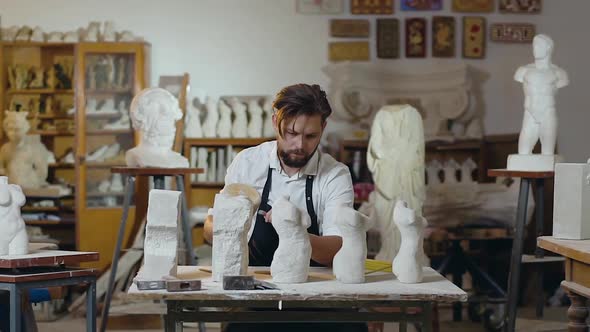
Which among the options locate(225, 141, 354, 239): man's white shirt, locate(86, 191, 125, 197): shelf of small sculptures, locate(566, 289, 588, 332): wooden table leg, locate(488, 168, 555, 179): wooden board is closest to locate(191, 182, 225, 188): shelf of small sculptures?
locate(86, 191, 125, 197): shelf of small sculptures

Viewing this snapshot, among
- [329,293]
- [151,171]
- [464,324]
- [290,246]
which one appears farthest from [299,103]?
[464,324]

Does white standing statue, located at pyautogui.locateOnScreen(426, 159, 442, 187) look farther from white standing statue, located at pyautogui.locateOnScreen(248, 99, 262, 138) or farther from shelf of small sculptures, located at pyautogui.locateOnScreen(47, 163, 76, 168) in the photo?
shelf of small sculptures, located at pyautogui.locateOnScreen(47, 163, 76, 168)

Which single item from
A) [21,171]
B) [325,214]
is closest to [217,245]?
[325,214]

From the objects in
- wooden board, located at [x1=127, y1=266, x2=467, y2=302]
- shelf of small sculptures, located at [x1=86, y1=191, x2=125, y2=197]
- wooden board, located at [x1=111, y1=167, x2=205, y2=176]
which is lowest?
shelf of small sculptures, located at [x1=86, y1=191, x2=125, y2=197]

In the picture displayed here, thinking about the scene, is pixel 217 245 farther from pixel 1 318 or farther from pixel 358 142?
pixel 358 142

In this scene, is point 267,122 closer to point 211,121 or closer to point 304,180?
point 211,121

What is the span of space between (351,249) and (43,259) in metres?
1.37

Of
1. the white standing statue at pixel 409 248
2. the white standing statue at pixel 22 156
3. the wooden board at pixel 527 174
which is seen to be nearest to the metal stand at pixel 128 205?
the wooden board at pixel 527 174

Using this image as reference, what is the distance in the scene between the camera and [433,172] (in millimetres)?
8180

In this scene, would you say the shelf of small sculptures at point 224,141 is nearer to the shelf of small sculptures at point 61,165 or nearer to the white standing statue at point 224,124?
the white standing statue at point 224,124

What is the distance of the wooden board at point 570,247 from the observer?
3.64 m

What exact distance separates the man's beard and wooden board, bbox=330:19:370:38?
14.9 feet

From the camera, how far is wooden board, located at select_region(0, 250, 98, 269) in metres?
3.78

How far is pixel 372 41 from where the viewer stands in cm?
854
